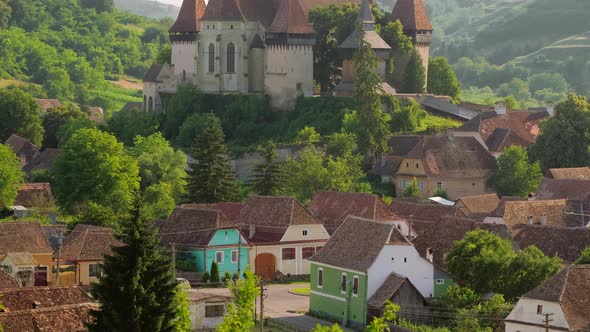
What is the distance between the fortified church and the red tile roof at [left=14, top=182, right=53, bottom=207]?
14.8 m

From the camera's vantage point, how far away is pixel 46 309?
4809cm

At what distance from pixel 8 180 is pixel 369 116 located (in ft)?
66.2

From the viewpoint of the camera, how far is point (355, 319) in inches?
2422

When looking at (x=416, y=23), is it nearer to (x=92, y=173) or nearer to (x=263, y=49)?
(x=263, y=49)

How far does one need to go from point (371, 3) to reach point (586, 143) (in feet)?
66.8

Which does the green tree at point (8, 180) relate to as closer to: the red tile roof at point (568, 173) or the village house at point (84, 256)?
the village house at point (84, 256)

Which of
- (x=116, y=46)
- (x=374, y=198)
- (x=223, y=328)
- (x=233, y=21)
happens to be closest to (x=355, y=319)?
(x=374, y=198)

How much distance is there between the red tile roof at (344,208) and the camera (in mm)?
74706

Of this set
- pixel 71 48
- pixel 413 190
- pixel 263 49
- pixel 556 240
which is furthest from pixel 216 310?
pixel 71 48

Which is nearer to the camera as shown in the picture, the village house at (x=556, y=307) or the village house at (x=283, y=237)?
the village house at (x=556, y=307)

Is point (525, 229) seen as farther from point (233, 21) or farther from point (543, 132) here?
point (233, 21)

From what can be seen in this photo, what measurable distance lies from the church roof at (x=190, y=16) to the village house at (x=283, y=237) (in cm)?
3371

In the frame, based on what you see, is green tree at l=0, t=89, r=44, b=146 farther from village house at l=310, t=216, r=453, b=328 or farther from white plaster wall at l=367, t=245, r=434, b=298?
white plaster wall at l=367, t=245, r=434, b=298

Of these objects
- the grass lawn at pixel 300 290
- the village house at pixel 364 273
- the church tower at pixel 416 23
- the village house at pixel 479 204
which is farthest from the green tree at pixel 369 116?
the village house at pixel 364 273
